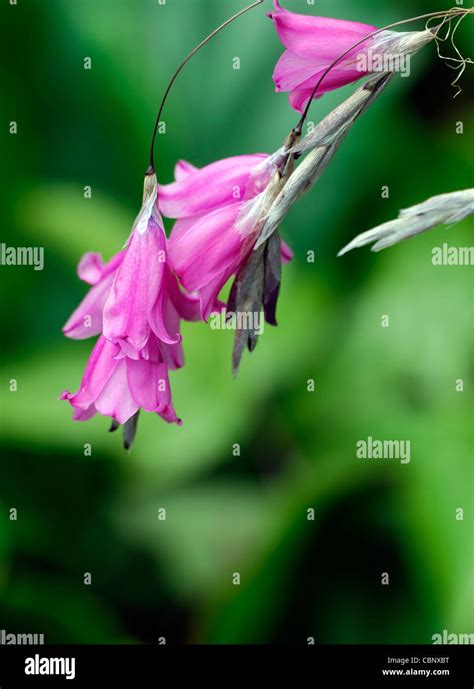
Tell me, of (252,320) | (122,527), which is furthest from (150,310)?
(122,527)

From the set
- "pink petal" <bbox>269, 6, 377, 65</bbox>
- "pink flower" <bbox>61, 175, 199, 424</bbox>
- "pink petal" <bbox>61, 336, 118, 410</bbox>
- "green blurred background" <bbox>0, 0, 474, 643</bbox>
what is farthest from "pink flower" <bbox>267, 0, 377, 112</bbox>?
"green blurred background" <bbox>0, 0, 474, 643</bbox>

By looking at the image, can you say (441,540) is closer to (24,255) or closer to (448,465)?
(448,465)

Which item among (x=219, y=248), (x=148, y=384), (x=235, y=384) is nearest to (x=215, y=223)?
(x=219, y=248)

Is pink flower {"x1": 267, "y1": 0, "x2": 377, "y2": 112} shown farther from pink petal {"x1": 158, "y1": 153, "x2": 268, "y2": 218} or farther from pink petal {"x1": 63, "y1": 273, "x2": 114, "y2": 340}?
pink petal {"x1": 63, "y1": 273, "x2": 114, "y2": 340}

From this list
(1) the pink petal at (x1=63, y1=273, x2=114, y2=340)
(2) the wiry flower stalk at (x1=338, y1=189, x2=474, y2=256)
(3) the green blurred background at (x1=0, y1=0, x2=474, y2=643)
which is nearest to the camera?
(2) the wiry flower stalk at (x1=338, y1=189, x2=474, y2=256)

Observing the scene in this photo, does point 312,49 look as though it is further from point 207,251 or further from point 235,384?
point 235,384

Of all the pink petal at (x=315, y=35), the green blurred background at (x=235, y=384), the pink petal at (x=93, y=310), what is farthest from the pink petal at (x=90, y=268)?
the green blurred background at (x=235, y=384)
